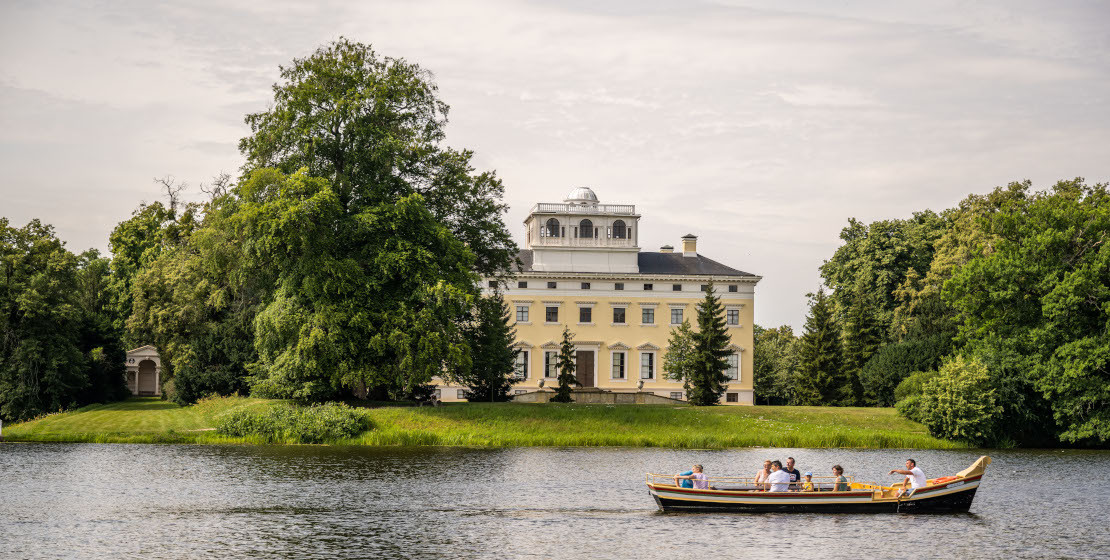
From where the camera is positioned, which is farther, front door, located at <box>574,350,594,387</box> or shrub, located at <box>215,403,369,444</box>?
front door, located at <box>574,350,594,387</box>

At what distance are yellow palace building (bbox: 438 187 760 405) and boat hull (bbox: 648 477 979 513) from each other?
161 ft

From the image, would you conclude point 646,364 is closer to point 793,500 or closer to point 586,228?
point 586,228

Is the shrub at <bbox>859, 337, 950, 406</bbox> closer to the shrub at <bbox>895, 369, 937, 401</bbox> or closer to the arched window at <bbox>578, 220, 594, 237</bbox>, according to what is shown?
the shrub at <bbox>895, 369, 937, 401</bbox>

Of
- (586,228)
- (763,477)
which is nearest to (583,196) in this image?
(586,228)

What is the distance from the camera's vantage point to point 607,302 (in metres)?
79.3

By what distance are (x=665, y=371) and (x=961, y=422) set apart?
86.4 ft

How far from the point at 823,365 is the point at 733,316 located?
11259mm

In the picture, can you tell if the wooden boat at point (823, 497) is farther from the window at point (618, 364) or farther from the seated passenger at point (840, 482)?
the window at point (618, 364)

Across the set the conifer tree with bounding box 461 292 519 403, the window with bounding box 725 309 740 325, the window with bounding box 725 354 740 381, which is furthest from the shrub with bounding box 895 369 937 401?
the window with bounding box 725 309 740 325

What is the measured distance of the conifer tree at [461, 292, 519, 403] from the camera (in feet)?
180

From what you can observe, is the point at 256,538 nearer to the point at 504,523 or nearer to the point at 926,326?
the point at 504,523

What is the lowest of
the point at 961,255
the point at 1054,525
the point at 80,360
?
the point at 1054,525

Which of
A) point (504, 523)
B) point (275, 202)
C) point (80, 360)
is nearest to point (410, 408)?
point (275, 202)

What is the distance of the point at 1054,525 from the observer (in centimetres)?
2711
